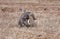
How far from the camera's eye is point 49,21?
46.5 ft

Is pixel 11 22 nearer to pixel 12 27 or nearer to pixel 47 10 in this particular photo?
pixel 12 27

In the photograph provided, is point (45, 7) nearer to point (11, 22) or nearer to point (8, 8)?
point (8, 8)

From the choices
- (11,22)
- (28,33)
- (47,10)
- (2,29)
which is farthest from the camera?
(47,10)

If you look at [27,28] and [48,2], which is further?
[48,2]

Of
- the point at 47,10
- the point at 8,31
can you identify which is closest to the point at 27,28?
the point at 8,31

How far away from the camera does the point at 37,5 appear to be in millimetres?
21125

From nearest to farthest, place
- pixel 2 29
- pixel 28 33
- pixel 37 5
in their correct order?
pixel 28 33 → pixel 2 29 → pixel 37 5

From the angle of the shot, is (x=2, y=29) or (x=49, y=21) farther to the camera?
(x=49, y=21)

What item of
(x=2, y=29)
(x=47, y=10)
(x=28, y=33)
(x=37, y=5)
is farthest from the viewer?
(x=37, y=5)

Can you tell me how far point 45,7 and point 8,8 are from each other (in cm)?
252

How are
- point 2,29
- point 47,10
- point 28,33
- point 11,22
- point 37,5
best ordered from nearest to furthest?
point 28,33, point 2,29, point 11,22, point 47,10, point 37,5

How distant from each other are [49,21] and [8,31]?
2.96 m

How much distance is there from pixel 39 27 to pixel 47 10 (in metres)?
6.34

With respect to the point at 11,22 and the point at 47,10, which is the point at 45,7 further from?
the point at 11,22
